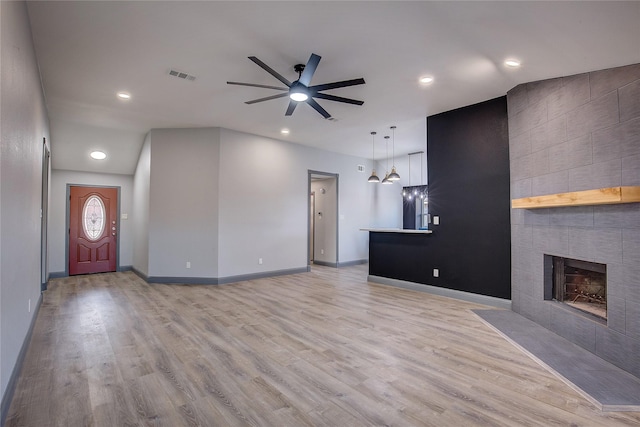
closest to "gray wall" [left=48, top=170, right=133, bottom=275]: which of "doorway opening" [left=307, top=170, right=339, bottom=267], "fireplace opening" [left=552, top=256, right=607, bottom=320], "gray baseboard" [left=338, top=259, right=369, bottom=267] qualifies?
"doorway opening" [left=307, top=170, right=339, bottom=267]

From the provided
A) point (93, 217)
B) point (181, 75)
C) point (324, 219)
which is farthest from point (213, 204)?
point (93, 217)

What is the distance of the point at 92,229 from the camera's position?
7422mm

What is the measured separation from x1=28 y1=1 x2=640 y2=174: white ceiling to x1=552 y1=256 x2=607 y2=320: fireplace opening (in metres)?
2.00

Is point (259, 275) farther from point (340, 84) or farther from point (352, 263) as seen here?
point (340, 84)

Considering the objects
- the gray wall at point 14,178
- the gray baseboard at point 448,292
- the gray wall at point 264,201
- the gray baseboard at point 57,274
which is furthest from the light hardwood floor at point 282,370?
the gray baseboard at point 57,274

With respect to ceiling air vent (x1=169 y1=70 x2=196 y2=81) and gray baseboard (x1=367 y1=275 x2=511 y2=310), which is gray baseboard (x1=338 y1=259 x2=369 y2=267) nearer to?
gray baseboard (x1=367 y1=275 x2=511 y2=310)

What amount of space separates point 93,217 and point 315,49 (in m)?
6.98

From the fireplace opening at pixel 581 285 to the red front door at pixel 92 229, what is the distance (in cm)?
868

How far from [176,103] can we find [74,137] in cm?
296

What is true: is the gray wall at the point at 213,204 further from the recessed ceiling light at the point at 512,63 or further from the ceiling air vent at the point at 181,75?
the recessed ceiling light at the point at 512,63

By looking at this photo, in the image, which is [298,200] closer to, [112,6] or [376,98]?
[376,98]

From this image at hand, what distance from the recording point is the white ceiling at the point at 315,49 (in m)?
2.62

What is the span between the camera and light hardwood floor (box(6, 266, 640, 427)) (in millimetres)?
2029

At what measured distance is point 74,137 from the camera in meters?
6.19
